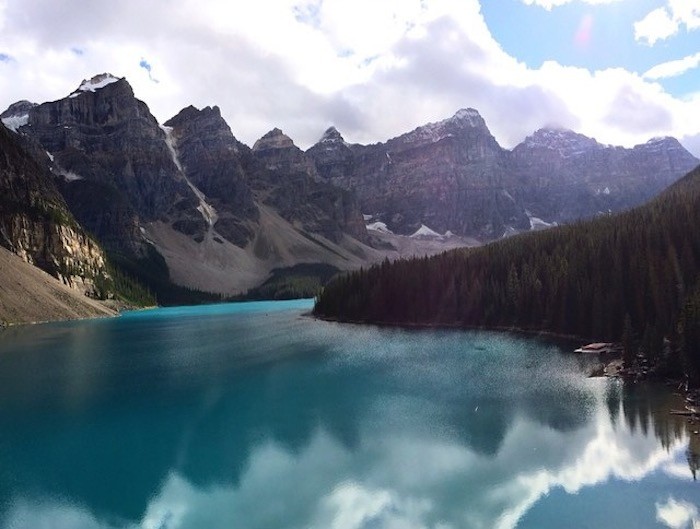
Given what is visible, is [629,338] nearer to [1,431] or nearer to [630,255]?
[630,255]

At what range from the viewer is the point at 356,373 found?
57.7 m

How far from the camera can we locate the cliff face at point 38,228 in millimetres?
147125

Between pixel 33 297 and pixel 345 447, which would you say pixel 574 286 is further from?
pixel 33 297

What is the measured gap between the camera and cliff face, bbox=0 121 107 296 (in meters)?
147

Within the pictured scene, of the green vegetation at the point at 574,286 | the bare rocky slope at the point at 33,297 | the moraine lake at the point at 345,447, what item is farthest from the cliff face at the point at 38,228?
the moraine lake at the point at 345,447

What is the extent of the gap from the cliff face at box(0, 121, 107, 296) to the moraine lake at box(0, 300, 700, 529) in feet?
312

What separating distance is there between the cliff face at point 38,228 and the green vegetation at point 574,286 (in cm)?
7226

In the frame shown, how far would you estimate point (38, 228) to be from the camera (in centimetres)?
15362

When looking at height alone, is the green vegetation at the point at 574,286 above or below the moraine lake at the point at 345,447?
above

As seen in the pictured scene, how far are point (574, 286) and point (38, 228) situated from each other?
442 feet

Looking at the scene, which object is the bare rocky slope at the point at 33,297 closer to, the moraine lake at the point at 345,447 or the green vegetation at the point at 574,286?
the green vegetation at the point at 574,286

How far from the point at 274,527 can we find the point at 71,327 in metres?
101

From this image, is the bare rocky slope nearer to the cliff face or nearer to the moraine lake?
the cliff face

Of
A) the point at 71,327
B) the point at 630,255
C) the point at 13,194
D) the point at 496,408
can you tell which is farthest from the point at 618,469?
the point at 13,194
